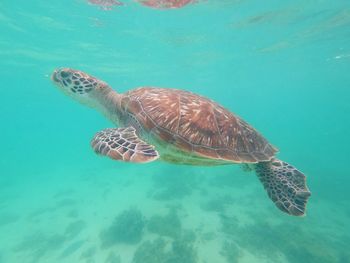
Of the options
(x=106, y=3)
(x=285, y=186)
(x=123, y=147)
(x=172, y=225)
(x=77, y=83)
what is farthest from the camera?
(x=106, y=3)

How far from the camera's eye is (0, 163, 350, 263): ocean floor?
351 inches

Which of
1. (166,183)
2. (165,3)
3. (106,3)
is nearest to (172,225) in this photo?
(166,183)

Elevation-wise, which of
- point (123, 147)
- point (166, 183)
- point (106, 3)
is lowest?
point (166, 183)

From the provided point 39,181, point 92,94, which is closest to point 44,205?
point 39,181

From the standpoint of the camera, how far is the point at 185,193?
1487cm

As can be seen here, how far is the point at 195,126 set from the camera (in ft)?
14.4

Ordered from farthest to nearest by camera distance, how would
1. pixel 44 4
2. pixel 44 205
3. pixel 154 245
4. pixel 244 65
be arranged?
pixel 244 65 → pixel 44 205 → pixel 44 4 → pixel 154 245

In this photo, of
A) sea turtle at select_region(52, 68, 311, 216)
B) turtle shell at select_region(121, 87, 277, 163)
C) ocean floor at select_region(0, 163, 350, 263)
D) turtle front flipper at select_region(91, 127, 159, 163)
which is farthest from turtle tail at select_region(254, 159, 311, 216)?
ocean floor at select_region(0, 163, 350, 263)

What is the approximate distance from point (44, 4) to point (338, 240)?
18.8m

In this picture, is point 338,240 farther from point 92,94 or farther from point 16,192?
point 16,192

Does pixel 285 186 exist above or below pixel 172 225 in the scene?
above

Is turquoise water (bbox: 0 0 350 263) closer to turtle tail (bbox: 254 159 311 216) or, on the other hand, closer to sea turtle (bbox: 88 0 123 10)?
sea turtle (bbox: 88 0 123 10)

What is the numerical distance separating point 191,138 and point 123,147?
128 cm

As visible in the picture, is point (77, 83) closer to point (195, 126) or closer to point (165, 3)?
point (195, 126)
